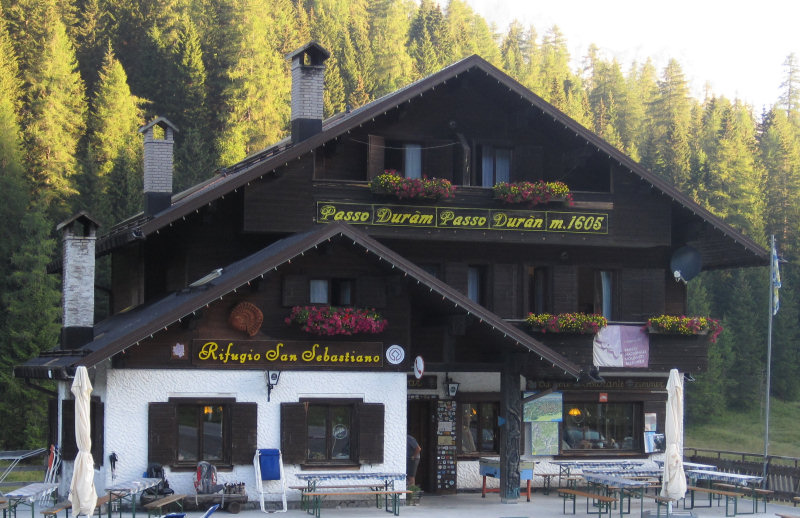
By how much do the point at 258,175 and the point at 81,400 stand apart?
7.29 m

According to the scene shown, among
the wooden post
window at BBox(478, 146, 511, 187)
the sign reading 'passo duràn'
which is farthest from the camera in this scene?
window at BBox(478, 146, 511, 187)

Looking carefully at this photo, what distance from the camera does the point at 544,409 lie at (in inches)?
1040

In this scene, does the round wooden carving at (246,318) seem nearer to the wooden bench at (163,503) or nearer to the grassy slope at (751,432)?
the wooden bench at (163,503)

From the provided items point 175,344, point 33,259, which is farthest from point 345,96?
point 175,344

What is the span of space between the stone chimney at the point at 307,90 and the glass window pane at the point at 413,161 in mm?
2145

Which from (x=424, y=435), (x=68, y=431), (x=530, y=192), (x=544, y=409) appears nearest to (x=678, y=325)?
(x=544, y=409)

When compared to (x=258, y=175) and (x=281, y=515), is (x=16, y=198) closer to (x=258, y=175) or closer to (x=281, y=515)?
(x=258, y=175)

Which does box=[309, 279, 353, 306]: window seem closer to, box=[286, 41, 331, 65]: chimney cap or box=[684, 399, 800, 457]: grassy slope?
box=[286, 41, 331, 65]: chimney cap

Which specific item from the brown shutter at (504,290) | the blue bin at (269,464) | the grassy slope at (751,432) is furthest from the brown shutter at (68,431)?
the grassy slope at (751,432)

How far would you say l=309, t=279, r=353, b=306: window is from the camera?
2261 centimetres

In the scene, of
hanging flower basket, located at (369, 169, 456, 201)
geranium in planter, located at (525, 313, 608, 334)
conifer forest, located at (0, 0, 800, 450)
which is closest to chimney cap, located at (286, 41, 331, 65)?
hanging flower basket, located at (369, 169, 456, 201)

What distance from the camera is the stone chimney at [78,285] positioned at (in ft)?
72.4

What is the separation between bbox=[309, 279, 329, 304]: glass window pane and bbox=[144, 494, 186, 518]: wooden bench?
468 cm

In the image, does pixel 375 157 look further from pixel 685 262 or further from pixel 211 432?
pixel 685 262
